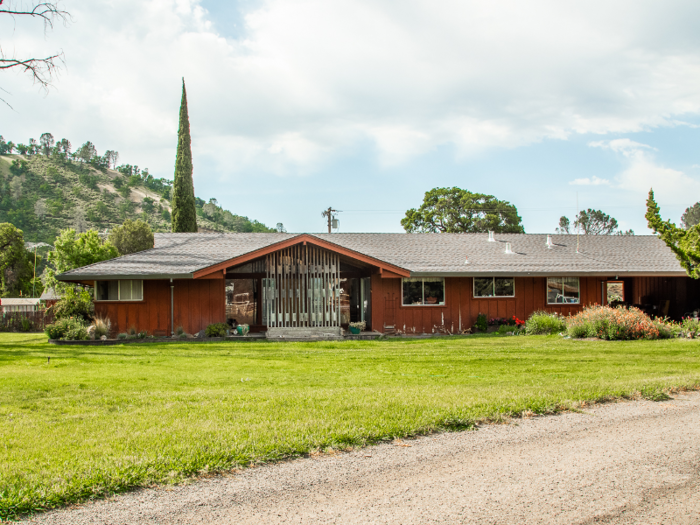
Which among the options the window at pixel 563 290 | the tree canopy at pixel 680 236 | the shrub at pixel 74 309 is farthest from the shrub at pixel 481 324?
the shrub at pixel 74 309

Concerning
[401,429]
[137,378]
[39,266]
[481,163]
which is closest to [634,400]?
[401,429]

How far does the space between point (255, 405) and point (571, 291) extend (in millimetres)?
16368

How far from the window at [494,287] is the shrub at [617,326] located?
154 inches

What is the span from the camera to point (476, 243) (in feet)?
75.7

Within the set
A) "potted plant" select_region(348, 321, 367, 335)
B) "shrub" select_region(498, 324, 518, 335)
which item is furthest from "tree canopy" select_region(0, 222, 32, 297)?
"shrub" select_region(498, 324, 518, 335)

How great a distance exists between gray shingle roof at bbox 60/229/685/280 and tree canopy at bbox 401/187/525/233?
2275cm

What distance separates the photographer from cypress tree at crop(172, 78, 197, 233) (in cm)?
3397

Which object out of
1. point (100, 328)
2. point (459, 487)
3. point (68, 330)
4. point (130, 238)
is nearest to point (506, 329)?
point (100, 328)

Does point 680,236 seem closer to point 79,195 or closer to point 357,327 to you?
point 357,327

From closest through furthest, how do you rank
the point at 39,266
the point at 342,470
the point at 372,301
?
the point at 342,470, the point at 372,301, the point at 39,266

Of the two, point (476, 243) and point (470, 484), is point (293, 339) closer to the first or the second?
point (476, 243)

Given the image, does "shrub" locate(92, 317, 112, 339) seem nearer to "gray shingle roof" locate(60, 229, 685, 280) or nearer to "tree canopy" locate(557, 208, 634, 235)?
"gray shingle roof" locate(60, 229, 685, 280)

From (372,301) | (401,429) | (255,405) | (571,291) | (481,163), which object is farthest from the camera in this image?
(481,163)

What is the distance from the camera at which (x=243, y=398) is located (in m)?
7.20
